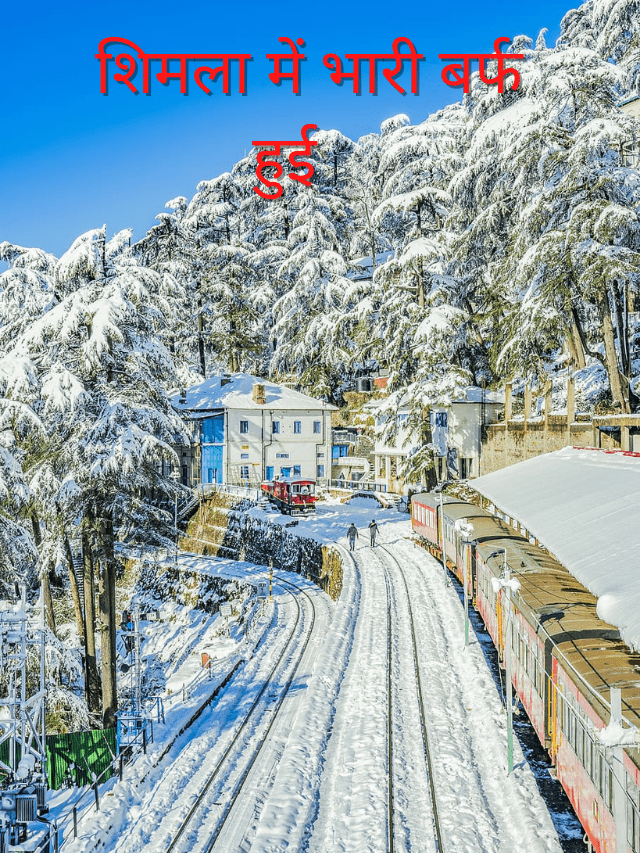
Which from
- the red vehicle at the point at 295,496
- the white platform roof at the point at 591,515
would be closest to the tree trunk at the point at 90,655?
the white platform roof at the point at 591,515

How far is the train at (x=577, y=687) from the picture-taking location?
23.7 feet

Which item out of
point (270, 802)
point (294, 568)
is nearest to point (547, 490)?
point (270, 802)

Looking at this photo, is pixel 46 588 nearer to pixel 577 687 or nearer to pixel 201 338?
pixel 577 687

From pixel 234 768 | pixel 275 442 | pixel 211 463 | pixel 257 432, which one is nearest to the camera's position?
pixel 234 768

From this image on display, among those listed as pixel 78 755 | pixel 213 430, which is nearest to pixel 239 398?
pixel 213 430

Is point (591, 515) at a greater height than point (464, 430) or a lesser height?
lesser

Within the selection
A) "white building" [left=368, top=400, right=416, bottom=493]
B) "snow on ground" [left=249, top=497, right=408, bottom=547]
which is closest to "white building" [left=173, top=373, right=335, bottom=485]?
"white building" [left=368, top=400, right=416, bottom=493]

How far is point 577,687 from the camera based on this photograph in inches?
358

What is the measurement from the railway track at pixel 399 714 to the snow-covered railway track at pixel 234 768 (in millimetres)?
2838

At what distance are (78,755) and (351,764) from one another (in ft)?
21.7

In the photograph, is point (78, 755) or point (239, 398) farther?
point (239, 398)

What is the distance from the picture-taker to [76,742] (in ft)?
51.4

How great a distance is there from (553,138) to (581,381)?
1204 centimetres

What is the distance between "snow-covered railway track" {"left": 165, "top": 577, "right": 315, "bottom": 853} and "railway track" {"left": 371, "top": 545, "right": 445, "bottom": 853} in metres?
2.84
